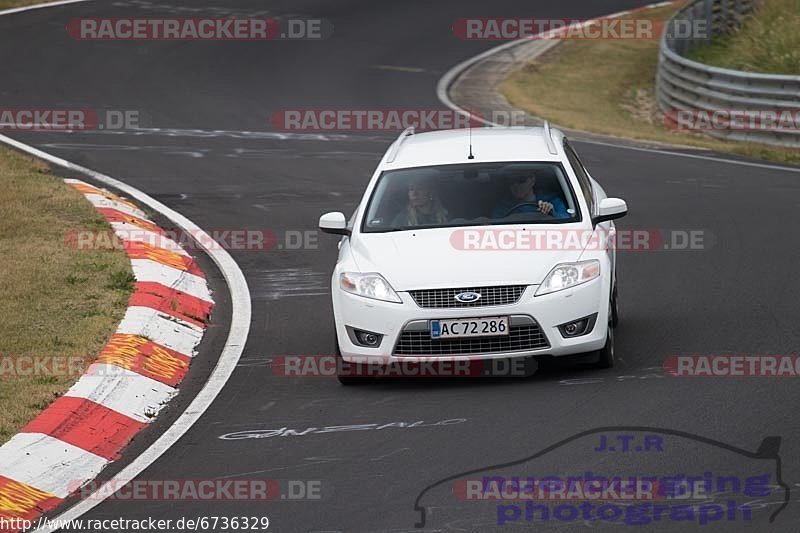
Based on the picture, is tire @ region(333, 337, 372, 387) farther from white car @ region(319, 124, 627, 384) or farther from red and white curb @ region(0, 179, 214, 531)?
red and white curb @ region(0, 179, 214, 531)

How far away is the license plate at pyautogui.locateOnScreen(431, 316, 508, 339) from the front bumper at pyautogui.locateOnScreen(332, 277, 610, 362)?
1.3 inches

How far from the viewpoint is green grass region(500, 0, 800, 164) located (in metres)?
22.8

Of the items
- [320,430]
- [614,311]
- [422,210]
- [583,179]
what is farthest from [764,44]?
[320,430]

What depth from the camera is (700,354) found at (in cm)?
999

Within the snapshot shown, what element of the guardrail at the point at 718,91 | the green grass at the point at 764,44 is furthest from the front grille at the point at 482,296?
the green grass at the point at 764,44

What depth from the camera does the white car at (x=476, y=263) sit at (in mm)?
9359

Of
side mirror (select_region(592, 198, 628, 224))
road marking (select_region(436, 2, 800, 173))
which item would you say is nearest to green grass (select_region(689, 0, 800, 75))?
road marking (select_region(436, 2, 800, 173))

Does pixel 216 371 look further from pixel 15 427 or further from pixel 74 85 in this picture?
pixel 74 85

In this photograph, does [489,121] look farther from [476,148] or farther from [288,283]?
[476,148]

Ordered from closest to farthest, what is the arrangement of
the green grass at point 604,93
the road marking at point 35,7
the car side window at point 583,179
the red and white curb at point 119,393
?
the red and white curb at point 119,393 → the car side window at point 583,179 → the green grass at point 604,93 → the road marking at point 35,7

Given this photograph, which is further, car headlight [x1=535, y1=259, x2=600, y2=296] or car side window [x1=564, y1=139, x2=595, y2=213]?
car side window [x1=564, y1=139, x2=595, y2=213]

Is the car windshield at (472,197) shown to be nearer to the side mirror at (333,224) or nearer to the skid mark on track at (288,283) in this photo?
the side mirror at (333,224)

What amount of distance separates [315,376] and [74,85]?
17.2m

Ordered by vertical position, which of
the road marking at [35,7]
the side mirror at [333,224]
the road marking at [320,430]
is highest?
the road marking at [35,7]
